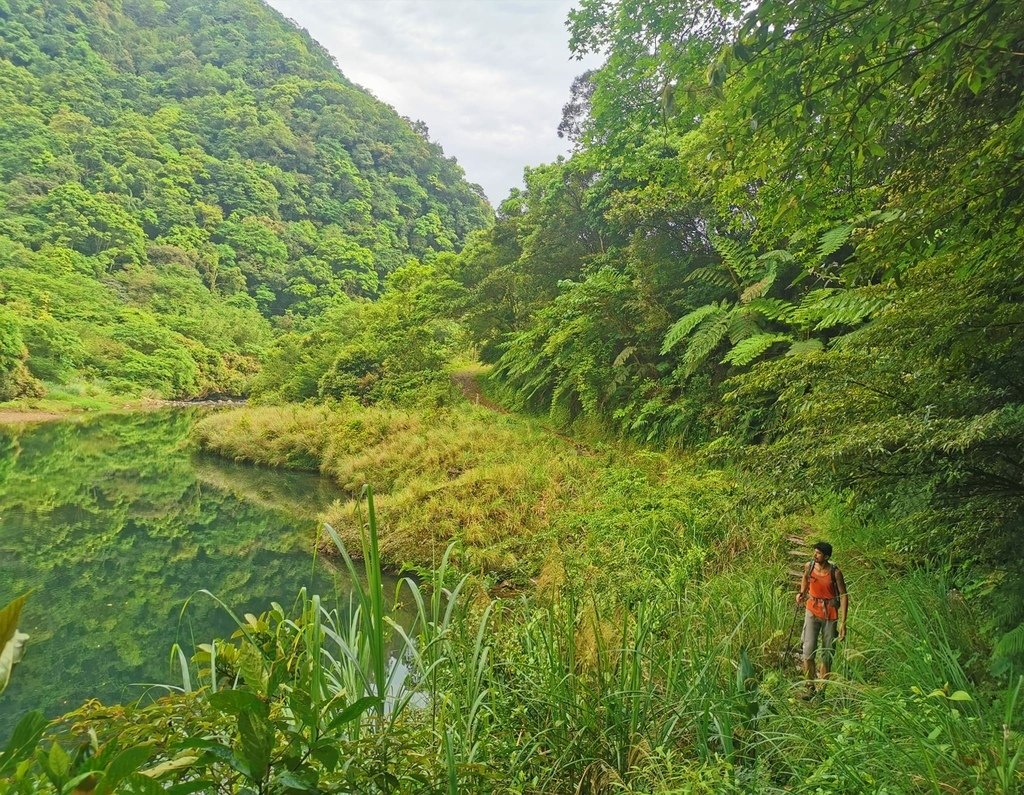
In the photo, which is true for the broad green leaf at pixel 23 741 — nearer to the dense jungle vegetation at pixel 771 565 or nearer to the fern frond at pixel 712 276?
the dense jungle vegetation at pixel 771 565

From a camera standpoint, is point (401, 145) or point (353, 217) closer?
point (353, 217)

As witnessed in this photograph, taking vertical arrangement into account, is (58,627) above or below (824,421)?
below

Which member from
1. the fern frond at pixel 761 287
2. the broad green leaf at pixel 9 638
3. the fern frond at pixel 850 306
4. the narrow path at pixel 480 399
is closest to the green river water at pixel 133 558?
the broad green leaf at pixel 9 638

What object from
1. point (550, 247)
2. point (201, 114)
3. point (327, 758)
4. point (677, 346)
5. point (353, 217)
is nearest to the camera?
point (327, 758)

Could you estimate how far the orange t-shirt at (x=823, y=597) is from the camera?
3.36m

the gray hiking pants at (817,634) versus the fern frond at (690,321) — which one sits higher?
the fern frond at (690,321)

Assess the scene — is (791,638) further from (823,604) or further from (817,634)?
(823,604)

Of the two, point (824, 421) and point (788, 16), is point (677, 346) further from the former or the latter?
point (788, 16)

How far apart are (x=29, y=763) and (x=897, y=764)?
211 centimetres

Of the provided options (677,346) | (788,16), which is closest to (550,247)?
(677,346)

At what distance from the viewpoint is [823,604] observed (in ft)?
11.1

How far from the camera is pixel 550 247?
14320 mm

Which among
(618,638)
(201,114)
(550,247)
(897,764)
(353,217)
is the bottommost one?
(618,638)

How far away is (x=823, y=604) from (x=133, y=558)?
9.44m
